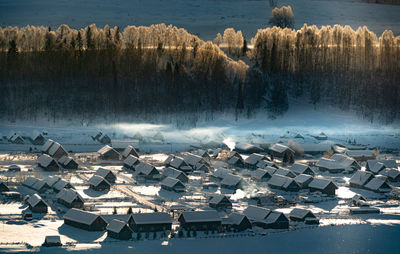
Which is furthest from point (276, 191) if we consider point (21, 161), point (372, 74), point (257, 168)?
point (372, 74)

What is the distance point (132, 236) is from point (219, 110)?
41.0 m

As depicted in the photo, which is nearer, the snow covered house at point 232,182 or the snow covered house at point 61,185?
the snow covered house at point 61,185

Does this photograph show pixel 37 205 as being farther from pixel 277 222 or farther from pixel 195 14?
pixel 195 14

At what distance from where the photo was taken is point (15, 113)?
7406cm

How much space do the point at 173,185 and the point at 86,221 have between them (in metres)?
10.1

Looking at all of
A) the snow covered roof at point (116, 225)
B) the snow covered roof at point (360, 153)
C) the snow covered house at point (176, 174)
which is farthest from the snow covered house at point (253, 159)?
the snow covered roof at point (116, 225)

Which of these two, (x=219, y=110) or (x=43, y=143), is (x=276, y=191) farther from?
(x=219, y=110)

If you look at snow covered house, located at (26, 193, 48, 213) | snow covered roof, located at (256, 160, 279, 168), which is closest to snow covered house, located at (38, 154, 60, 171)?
snow covered house, located at (26, 193, 48, 213)

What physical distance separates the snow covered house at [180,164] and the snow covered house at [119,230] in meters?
16.6

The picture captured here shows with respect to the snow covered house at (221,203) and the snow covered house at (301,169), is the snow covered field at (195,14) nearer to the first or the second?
the snow covered house at (301,169)

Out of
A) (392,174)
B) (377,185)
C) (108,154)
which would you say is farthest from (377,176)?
(108,154)

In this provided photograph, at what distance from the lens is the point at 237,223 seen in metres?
39.6

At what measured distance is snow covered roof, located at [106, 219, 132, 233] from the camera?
1480 inches

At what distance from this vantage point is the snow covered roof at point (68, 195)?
43.3 metres
